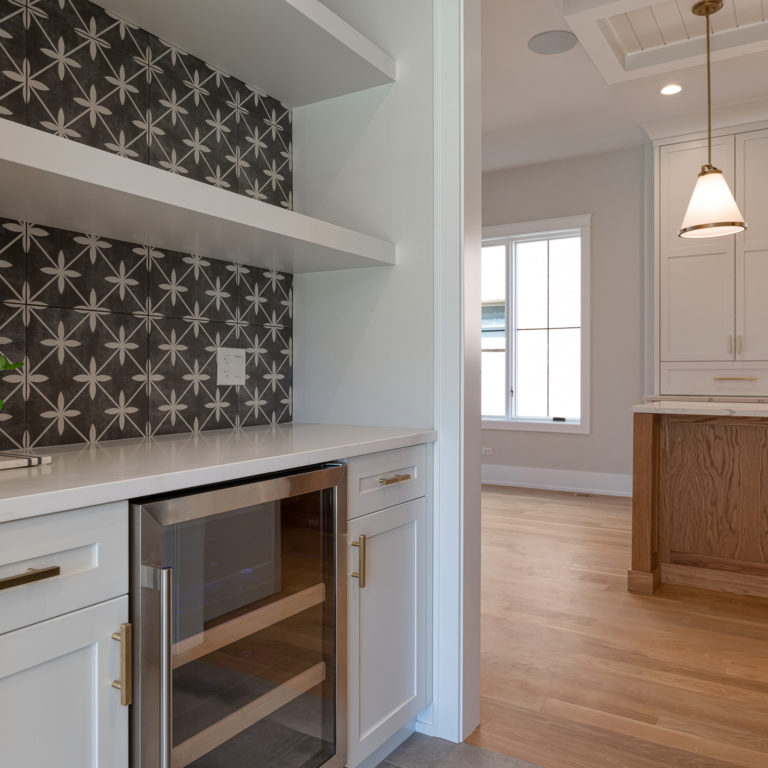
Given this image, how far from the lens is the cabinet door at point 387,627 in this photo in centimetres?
155

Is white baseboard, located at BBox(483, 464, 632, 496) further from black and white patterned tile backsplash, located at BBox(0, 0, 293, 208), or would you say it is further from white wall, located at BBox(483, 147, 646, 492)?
black and white patterned tile backsplash, located at BBox(0, 0, 293, 208)

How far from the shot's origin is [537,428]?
18.6 ft

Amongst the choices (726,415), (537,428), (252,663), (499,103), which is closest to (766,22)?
(499,103)

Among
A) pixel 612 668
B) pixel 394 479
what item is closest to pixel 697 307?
pixel 612 668

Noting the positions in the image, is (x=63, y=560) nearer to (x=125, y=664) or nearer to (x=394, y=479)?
(x=125, y=664)

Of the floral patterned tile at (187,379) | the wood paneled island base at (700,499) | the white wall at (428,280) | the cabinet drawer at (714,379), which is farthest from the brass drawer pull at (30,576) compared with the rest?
the cabinet drawer at (714,379)

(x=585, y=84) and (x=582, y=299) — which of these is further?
(x=582, y=299)

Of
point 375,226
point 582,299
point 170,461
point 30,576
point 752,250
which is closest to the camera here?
point 30,576

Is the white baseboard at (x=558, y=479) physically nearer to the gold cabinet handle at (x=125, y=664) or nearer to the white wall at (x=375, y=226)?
the white wall at (x=375, y=226)

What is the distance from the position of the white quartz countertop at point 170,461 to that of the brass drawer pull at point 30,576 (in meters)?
0.08

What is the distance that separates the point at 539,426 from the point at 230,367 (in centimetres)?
412

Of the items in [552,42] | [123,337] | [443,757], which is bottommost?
[443,757]

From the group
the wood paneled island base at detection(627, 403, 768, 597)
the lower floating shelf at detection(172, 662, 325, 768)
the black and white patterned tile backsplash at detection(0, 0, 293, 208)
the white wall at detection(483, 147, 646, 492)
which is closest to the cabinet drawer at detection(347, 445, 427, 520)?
the lower floating shelf at detection(172, 662, 325, 768)

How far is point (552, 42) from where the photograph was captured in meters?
3.52
